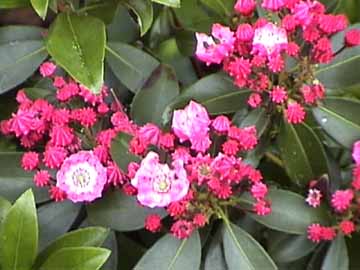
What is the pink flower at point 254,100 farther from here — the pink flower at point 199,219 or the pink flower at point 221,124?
the pink flower at point 199,219

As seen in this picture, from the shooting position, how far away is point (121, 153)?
1238mm

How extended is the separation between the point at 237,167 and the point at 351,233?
9.2 inches

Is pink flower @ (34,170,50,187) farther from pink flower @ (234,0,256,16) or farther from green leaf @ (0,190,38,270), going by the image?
pink flower @ (234,0,256,16)

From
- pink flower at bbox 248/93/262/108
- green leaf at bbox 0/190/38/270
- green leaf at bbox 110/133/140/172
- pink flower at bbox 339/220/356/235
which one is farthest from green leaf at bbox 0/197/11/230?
pink flower at bbox 339/220/356/235

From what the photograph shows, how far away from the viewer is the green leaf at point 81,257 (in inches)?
47.0

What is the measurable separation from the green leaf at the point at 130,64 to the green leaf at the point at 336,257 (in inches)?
16.4

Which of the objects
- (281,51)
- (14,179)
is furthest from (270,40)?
(14,179)

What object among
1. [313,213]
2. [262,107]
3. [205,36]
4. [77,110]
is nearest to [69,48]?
[77,110]

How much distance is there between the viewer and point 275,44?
124 centimetres

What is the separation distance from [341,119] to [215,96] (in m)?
0.20

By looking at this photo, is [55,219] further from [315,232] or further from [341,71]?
[341,71]

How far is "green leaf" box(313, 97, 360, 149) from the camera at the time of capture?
1302 mm

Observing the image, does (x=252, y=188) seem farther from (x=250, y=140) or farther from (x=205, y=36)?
(x=205, y=36)

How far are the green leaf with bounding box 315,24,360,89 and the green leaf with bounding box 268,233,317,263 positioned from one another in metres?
0.25
